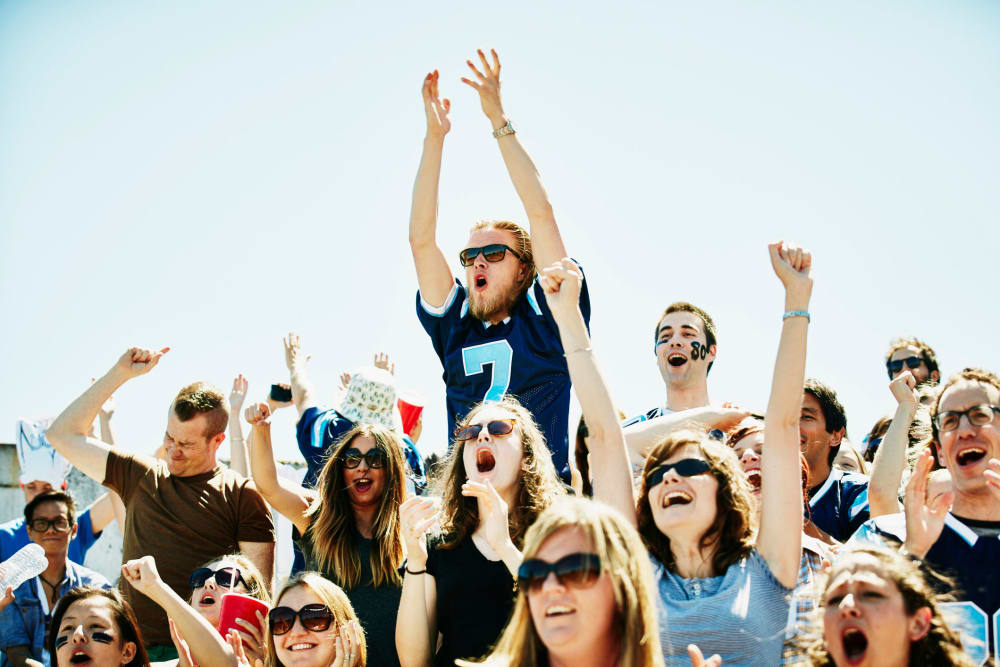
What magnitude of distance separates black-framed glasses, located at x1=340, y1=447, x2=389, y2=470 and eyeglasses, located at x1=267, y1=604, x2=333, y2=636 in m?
0.85

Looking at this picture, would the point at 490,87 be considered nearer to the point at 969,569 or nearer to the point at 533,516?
the point at 533,516

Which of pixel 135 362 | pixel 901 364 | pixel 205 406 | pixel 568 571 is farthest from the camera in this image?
pixel 901 364

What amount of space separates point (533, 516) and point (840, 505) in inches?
64.3

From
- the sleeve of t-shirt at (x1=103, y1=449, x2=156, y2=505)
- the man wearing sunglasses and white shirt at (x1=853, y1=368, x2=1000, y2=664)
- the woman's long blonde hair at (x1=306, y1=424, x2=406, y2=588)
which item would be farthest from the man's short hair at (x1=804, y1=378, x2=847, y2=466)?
the sleeve of t-shirt at (x1=103, y1=449, x2=156, y2=505)

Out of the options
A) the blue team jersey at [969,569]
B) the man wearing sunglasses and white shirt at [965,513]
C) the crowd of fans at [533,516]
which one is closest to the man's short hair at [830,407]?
the crowd of fans at [533,516]

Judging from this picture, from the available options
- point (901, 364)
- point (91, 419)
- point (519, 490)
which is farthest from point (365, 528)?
point (901, 364)

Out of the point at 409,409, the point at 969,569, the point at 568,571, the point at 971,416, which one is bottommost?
the point at 969,569

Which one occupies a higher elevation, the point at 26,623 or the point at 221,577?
the point at 221,577

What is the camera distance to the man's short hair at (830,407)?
193 inches

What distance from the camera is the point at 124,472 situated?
5.30 metres

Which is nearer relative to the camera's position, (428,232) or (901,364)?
(428,232)

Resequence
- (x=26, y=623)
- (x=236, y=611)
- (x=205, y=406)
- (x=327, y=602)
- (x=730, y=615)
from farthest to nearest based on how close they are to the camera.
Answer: (x=205, y=406) → (x=26, y=623) → (x=236, y=611) → (x=327, y=602) → (x=730, y=615)

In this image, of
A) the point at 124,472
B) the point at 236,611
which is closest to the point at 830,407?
the point at 236,611

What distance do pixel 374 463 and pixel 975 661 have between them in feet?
8.18
